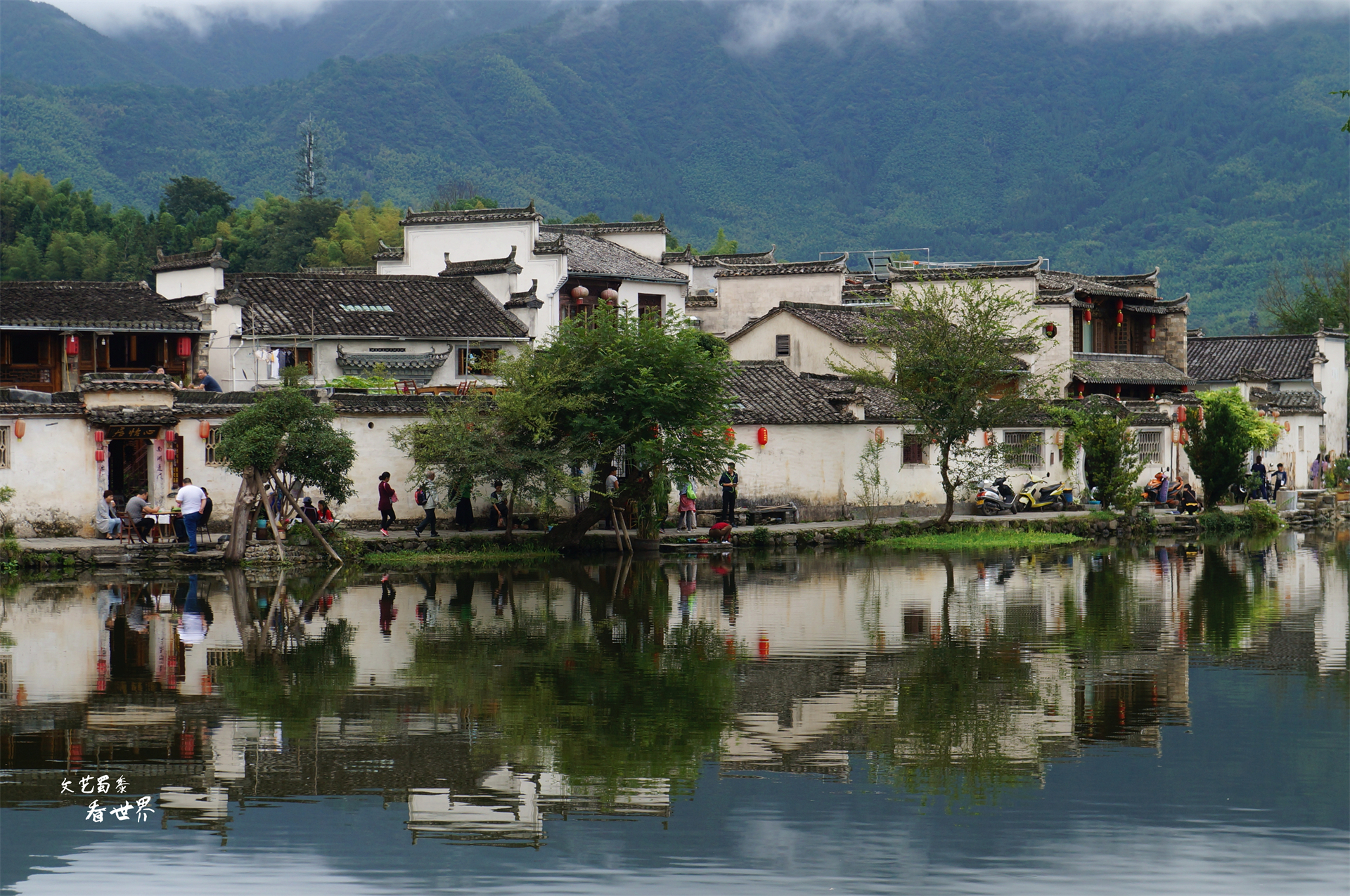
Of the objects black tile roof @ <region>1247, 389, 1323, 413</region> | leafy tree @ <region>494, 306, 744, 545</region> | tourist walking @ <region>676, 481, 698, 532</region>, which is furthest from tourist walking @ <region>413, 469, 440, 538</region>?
black tile roof @ <region>1247, 389, 1323, 413</region>

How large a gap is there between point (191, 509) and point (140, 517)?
47.7 inches

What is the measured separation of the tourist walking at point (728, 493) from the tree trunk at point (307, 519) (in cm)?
894

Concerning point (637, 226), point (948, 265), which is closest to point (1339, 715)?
point (948, 265)

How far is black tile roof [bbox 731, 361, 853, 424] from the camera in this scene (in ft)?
125

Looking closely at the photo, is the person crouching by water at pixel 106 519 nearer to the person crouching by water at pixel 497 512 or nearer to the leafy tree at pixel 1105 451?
the person crouching by water at pixel 497 512

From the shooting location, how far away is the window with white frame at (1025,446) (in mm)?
41875

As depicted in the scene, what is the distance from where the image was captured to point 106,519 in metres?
30.5

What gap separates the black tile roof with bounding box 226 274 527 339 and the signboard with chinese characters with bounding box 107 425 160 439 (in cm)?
1017

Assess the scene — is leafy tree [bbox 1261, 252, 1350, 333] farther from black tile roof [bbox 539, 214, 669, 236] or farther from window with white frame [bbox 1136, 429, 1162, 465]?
black tile roof [bbox 539, 214, 669, 236]

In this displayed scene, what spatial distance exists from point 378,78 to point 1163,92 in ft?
303

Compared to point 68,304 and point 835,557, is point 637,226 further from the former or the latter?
point 835,557

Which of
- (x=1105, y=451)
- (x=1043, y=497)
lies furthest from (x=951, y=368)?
(x=1043, y=497)

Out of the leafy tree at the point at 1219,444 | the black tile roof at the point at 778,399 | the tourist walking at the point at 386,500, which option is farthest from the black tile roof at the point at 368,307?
the leafy tree at the point at 1219,444

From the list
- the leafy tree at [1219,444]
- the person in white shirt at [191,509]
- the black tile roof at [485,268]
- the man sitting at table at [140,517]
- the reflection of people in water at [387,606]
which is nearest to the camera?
the reflection of people in water at [387,606]
